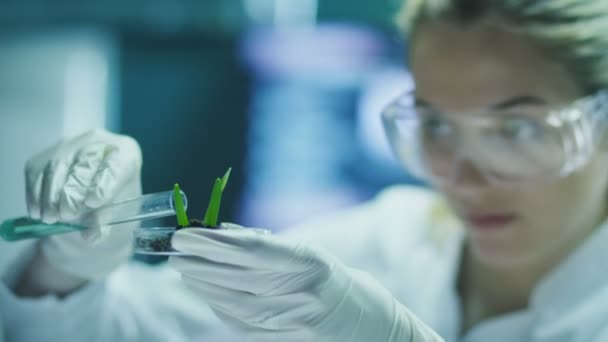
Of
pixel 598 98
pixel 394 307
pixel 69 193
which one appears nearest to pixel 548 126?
Result: pixel 598 98

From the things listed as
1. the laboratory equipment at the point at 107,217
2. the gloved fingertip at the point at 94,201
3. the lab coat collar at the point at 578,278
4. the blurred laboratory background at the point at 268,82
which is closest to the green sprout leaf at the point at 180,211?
the laboratory equipment at the point at 107,217

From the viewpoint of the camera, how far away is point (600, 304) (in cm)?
130

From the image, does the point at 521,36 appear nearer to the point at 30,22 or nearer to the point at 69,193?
the point at 69,193

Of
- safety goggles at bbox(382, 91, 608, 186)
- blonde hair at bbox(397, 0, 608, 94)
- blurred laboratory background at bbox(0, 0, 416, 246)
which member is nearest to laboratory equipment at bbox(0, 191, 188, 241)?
safety goggles at bbox(382, 91, 608, 186)

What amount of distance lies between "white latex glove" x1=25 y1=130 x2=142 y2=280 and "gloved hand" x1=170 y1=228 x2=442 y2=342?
156 millimetres

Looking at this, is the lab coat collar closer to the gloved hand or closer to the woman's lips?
the woman's lips

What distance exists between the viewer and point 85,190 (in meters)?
0.94

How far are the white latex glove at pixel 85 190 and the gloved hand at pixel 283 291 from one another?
0.16 meters

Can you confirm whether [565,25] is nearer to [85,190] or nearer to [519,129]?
[519,129]

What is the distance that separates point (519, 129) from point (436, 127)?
7.0 inches

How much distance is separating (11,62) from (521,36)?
5.39 ft

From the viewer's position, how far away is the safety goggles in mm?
1236

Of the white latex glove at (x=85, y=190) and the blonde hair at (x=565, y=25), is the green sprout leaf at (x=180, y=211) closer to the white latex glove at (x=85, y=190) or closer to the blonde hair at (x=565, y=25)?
the white latex glove at (x=85, y=190)

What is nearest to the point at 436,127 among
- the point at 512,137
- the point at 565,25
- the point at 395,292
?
the point at 512,137
